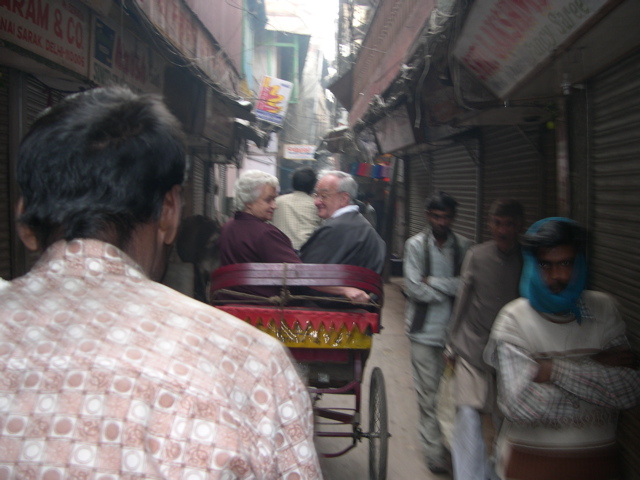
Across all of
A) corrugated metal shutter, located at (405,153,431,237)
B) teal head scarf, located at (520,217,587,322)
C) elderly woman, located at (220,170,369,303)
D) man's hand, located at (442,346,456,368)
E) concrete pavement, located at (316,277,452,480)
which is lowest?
concrete pavement, located at (316,277,452,480)

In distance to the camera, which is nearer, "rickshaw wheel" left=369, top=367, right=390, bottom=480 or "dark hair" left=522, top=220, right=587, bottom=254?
"dark hair" left=522, top=220, right=587, bottom=254

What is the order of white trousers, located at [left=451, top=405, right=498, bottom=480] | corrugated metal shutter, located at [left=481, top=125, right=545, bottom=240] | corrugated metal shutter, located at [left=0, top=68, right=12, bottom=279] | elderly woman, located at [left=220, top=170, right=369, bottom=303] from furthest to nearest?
corrugated metal shutter, located at [left=481, top=125, right=545, bottom=240], corrugated metal shutter, located at [left=0, top=68, right=12, bottom=279], elderly woman, located at [left=220, top=170, right=369, bottom=303], white trousers, located at [left=451, top=405, right=498, bottom=480]

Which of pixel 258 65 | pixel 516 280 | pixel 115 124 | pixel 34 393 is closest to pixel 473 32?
pixel 516 280

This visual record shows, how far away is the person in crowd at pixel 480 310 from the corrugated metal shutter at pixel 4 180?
12.2 feet

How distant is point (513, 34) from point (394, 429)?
329 centimetres

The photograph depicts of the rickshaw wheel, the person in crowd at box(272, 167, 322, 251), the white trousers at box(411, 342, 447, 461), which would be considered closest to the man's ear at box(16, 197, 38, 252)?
the rickshaw wheel

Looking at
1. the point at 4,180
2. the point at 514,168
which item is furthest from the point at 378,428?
the point at 4,180

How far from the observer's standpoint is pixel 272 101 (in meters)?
17.4

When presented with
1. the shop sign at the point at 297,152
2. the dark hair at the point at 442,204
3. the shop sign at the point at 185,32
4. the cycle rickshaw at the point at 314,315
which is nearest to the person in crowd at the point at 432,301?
the dark hair at the point at 442,204

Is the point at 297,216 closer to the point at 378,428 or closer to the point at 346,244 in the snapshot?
the point at 346,244

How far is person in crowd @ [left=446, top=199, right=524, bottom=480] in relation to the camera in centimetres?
314

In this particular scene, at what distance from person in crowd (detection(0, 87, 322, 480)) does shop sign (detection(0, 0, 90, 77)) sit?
11.3ft


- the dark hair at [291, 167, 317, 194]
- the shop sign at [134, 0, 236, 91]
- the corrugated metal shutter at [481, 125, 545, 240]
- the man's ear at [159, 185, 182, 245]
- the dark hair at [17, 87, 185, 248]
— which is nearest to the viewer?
the dark hair at [17, 87, 185, 248]

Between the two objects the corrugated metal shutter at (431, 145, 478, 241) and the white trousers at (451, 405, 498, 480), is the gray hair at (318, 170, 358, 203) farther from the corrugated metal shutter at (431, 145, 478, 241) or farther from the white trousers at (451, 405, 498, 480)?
the corrugated metal shutter at (431, 145, 478, 241)
